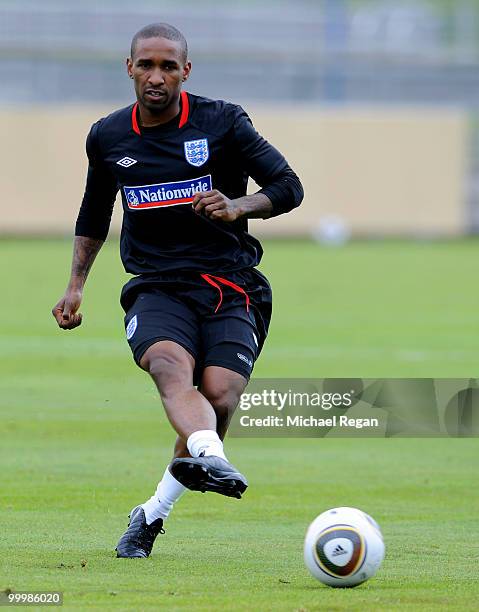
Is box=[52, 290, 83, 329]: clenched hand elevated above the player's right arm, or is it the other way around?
the player's right arm

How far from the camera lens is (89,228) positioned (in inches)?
333

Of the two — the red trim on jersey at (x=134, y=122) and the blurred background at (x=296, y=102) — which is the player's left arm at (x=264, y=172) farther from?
the blurred background at (x=296, y=102)

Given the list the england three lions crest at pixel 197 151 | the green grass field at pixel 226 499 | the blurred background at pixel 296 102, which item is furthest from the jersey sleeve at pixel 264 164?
the blurred background at pixel 296 102

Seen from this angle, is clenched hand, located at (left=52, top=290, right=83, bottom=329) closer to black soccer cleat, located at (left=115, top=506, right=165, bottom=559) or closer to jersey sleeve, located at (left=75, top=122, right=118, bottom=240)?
jersey sleeve, located at (left=75, top=122, right=118, bottom=240)

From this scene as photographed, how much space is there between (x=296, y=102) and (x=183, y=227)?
55.4m

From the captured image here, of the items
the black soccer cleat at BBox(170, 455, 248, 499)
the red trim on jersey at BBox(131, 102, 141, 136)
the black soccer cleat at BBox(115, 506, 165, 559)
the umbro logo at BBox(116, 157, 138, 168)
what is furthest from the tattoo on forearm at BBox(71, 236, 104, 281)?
the black soccer cleat at BBox(170, 455, 248, 499)

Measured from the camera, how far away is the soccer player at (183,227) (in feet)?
25.0

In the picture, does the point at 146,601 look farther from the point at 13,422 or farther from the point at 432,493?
the point at 13,422

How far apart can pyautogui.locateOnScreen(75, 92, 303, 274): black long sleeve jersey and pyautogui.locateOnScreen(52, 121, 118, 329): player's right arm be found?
198mm

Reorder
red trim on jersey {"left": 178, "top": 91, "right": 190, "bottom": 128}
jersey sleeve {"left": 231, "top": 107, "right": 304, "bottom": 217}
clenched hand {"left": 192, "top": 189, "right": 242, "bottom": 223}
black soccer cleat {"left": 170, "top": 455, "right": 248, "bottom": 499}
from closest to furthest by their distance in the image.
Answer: black soccer cleat {"left": 170, "top": 455, "right": 248, "bottom": 499}, clenched hand {"left": 192, "top": 189, "right": 242, "bottom": 223}, jersey sleeve {"left": 231, "top": 107, "right": 304, "bottom": 217}, red trim on jersey {"left": 178, "top": 91, "right": 190, "bottom": 128}

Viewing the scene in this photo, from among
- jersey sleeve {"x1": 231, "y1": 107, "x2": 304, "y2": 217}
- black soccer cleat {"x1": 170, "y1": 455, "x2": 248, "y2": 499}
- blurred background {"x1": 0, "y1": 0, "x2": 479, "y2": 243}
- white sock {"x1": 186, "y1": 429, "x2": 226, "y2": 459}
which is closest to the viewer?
black soccer cleat {"x1": 170, "y1": 455, "x2": 248, "y2": 499}

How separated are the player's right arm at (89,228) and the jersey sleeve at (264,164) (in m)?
0.77

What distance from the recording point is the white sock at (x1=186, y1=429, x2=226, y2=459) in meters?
6.97

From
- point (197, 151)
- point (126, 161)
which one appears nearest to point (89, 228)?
point (126, 161)
